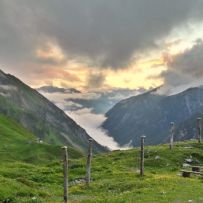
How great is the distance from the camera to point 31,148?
164 metres

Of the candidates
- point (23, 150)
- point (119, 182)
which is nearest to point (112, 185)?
point (119, 182)

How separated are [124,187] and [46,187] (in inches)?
369

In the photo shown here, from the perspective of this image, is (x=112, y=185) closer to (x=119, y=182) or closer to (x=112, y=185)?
(x=112, y=185)

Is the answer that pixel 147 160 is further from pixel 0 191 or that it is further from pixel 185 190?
pixel 0 191

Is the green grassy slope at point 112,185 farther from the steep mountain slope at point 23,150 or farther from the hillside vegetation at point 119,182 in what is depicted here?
the steep mountain slope at point 23,150

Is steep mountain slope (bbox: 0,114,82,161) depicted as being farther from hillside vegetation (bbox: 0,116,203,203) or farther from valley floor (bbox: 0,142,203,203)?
valley floor (bbox: 0,142,203,203)

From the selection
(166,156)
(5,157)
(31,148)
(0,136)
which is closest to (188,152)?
(166,156)

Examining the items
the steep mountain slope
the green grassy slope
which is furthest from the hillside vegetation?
the steep mountain slope

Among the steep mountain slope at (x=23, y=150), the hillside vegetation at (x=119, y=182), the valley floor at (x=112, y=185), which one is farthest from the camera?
the steep mountain slope at (x=23, y=150)

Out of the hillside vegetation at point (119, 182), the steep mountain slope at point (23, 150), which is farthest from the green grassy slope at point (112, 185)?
the steep mountain slope at point (23, 150)

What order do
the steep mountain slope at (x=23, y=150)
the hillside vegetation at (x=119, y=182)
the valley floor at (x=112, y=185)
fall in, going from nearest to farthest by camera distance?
the valley floor at (x=112, y=185) < the hillside vegetation at (x=119, y=182) < the steep mountain slope at (x=23, y=150)

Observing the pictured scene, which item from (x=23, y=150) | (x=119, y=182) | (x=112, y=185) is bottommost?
(x=112, y=185)

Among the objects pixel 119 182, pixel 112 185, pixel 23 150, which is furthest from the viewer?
pixel 23 150

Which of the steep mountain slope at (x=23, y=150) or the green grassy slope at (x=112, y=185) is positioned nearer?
the green grassy slope at (x=112, y=185)
